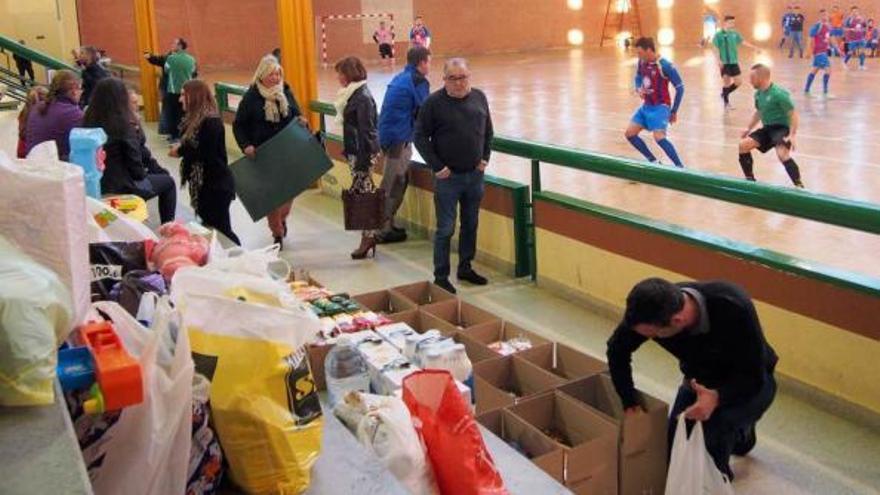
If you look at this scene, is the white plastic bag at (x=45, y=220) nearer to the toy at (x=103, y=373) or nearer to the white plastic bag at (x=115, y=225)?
the toy at (x=103, y=373)

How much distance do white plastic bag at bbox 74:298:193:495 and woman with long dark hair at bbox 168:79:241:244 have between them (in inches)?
176

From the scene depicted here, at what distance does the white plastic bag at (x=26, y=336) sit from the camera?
1.42 metres

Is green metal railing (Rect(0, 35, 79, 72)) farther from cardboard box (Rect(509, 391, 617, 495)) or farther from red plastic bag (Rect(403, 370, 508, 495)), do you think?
red plastic bag (Rect(403, 370, 508, 495))

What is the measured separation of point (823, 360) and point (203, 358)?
122 inches

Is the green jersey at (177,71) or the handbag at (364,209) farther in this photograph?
the green jersey at (177,71)

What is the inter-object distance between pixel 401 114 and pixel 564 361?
3447 mm

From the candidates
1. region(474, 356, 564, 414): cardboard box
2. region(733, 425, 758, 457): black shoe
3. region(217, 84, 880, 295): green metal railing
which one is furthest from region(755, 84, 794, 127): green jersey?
region(474, 356, 564, 414): cardboard box

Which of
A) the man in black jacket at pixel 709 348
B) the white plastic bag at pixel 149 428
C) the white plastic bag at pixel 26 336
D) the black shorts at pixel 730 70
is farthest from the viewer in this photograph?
the black shorts at pixel 730 70

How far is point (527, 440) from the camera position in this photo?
10.7 feet

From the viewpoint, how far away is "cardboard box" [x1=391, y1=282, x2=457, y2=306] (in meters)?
4.82

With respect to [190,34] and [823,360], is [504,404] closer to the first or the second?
[823,360]

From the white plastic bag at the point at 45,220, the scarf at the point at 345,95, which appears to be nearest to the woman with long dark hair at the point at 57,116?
the scarf at the point at 345,95

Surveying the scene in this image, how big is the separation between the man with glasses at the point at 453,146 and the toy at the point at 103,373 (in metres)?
4.21

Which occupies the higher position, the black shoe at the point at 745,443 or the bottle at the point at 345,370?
the bottle at the point at 345,370
